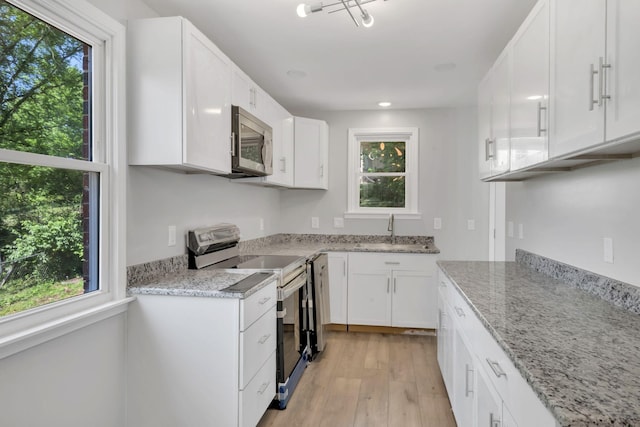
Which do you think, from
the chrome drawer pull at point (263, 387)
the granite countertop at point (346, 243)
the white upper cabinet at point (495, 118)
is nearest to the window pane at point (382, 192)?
the granite countertop at point (346, 243)

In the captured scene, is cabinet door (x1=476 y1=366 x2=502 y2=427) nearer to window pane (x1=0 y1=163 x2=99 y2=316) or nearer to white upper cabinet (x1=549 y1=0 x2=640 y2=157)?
white upper cabinet (x1=549 y1=0 x2=640 y2=157)

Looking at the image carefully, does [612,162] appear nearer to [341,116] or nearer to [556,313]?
[556,313]

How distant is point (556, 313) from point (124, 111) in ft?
6.89

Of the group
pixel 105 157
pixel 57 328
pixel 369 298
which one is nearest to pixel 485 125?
pixel 369 298

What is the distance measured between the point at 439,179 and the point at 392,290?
54.9 inches

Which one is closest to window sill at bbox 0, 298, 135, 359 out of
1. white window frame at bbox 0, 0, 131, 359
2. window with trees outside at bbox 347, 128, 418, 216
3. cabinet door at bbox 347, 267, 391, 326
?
white window frame at bbox 0, 0, 131, 359

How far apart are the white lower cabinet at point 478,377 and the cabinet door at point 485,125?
2.69ft

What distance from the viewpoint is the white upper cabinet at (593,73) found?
1.07 m

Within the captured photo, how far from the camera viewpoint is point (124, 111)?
6.14 feet

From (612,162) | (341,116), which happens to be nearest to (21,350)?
(612,162)

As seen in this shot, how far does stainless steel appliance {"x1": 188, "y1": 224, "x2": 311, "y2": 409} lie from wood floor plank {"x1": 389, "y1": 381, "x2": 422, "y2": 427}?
670mm

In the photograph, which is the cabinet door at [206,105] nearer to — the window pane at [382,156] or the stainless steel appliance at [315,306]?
the stainless steel appliance at [315,306]

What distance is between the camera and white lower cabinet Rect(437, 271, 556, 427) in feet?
3.29

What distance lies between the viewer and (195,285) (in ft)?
6.32
